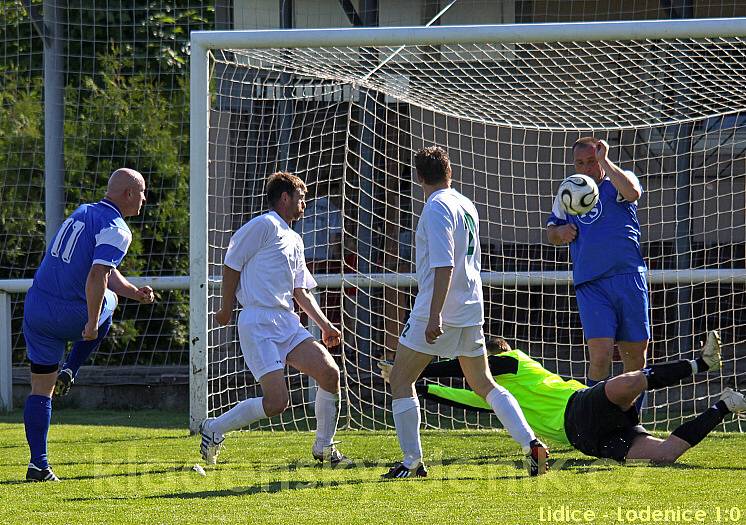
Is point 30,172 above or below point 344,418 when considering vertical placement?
above

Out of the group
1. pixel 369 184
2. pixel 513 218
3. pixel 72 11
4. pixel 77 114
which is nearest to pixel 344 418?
pixel 369 184

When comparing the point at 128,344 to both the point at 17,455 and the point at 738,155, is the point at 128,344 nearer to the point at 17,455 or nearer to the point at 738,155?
the point at 17,455

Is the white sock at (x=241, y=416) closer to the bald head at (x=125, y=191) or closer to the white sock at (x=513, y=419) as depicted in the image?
the bald head at (x=125, y=191)

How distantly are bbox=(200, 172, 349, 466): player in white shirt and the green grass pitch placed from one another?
0.31 metres

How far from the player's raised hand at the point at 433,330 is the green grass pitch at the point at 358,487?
710mm

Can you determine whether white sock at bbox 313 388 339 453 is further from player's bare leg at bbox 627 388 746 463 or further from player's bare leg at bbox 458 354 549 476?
player's bare leg at bbox 627 388 746 463

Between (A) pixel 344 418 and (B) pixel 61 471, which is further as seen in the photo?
(A) pixel 344 418

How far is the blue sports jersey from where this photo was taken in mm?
7062

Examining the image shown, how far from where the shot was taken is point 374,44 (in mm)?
A: 8086

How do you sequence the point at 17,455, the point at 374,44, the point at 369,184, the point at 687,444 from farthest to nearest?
the point at 369,184 → the point at 374,44 → the point at 17,455 → the point at 687,444

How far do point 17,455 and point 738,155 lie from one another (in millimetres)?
8305

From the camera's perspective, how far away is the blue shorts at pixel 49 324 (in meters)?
5.89

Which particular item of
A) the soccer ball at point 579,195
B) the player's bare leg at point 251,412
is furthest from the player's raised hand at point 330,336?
the soccer ball at point 579,195

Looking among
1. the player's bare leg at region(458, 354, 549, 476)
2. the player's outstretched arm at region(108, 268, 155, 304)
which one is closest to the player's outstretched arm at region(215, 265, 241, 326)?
the player's outstretched arm at region(108, 268, 155, 304)
